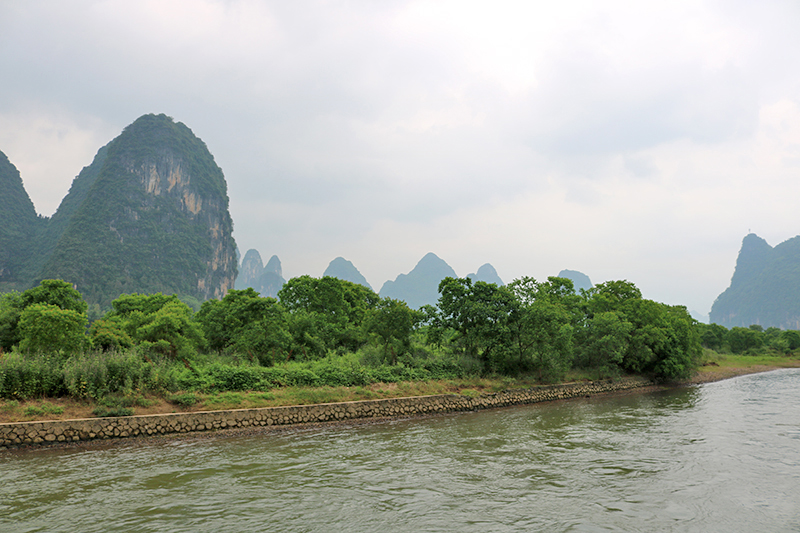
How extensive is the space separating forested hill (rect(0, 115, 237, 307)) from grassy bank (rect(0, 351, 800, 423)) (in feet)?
445

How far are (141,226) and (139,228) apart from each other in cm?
108

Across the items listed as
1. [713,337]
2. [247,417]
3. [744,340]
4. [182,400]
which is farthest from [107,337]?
[744,340]

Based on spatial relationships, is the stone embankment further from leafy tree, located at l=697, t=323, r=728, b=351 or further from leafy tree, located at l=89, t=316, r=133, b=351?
leafy tree, located at l=697, t=323, r=728, b=351

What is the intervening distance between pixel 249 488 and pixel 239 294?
77.0ft

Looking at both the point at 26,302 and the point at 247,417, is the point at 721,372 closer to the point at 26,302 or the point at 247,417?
the point at 247,417

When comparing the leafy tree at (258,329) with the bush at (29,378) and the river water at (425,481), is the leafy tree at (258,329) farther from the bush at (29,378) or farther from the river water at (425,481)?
the bush at (29,378)

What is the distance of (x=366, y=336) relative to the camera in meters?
33.4

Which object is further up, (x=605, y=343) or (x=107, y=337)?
(x=107, y=337)

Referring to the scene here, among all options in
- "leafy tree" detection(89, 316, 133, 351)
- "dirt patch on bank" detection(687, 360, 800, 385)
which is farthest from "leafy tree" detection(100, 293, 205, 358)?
"dirt patch on bank" detection(687, 360, 800, 385)

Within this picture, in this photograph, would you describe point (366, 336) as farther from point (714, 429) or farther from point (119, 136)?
point (119, 136)

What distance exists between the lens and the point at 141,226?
16238 centimetres

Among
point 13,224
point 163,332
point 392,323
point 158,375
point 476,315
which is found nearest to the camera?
point 158,375

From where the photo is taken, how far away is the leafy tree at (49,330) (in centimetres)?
2083

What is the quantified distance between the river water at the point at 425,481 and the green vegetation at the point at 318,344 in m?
3.90
